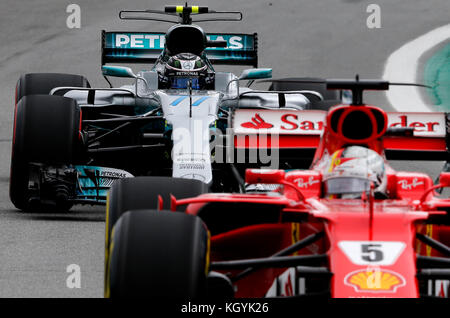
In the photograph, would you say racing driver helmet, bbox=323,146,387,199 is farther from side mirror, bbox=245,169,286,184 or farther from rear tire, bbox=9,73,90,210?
rear tire, bbox=9,73,90,210

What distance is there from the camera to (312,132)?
29.2 ft

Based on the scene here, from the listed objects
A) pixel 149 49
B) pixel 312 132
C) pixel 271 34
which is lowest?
pixel 312 132

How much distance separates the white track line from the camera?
18.8 m

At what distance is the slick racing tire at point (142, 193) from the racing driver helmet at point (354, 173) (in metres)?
0.87

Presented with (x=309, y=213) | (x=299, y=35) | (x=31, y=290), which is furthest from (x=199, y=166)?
(x=299, y=35)

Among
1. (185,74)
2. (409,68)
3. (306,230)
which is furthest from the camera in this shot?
(409,68)

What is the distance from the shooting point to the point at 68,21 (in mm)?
25609

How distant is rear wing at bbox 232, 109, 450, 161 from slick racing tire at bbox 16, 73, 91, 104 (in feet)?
16.6

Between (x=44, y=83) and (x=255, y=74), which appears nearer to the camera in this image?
(x=255, y=74)

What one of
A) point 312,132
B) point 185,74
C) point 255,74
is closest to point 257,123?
point 312,132

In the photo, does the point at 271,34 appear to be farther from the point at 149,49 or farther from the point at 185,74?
the point at 185,74

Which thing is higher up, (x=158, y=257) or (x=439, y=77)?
(x=439, y=77)

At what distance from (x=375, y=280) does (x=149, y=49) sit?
29.8 feet
